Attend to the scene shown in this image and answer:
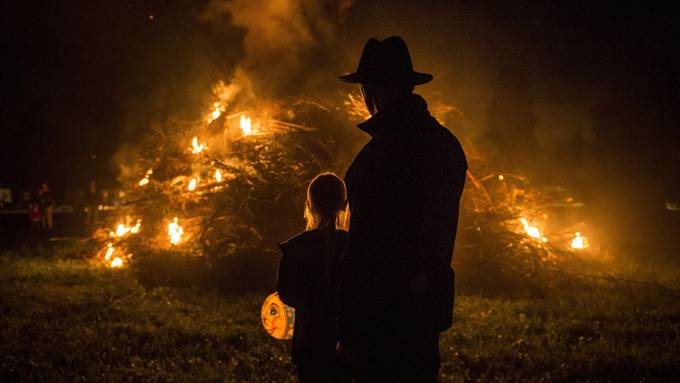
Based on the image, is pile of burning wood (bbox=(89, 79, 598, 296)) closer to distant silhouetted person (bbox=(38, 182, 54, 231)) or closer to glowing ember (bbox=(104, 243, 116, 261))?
glowing ember (bbox=(104, 243, 116, 261))

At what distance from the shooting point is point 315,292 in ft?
10.8

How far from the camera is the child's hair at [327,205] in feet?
11.1

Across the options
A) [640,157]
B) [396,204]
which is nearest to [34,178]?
[640,157]

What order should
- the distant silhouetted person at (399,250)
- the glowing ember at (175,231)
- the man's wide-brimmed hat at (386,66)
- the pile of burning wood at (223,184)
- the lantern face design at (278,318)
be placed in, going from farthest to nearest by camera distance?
the glowing ember at (175,231) → the pile of burning wood at (223,184) → the lantern face design at (278,318) → the man's wide-brimmed hat at (386,66) → the distant silhouetted person at (399,250)

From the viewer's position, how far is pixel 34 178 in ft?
135

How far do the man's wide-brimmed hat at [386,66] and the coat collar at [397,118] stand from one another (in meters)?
0.11

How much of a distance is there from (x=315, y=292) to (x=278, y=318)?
0.59m

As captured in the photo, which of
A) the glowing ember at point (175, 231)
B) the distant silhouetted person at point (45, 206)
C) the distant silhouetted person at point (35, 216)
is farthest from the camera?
the distant silhouetted person at point (45, 206)

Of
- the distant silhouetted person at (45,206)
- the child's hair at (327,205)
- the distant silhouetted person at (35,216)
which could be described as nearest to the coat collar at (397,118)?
the child's hair at (327,205)

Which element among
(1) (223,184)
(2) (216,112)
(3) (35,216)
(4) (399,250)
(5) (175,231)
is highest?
(2) (216,112)

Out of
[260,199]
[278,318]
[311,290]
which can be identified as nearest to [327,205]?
[311,290]

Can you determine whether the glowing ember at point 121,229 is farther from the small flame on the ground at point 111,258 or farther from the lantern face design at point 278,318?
the lantern face design at point 278,318

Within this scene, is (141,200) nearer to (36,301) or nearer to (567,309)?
(36,301)

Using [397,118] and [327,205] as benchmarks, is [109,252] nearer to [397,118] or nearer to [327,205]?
[327,205]
